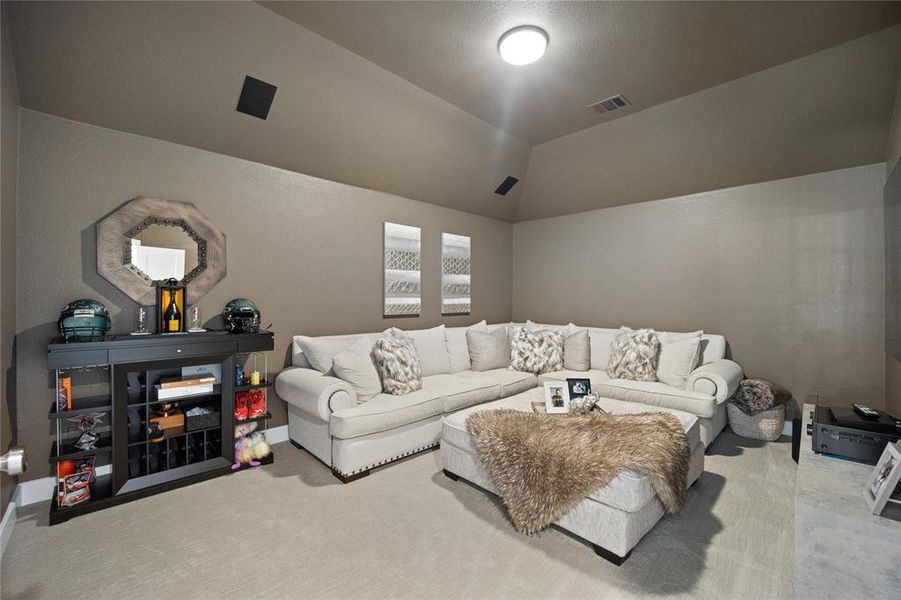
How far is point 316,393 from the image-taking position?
2.90 metres

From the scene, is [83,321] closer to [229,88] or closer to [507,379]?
[229,88]

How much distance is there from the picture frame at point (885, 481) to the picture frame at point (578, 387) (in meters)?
1.44

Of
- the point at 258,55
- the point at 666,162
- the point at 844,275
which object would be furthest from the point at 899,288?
the point at 258,55

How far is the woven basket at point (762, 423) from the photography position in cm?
351

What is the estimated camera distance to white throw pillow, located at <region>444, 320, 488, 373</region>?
432 cm

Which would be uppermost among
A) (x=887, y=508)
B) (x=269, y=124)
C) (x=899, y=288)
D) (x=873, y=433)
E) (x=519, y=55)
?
(x=519, y=55)

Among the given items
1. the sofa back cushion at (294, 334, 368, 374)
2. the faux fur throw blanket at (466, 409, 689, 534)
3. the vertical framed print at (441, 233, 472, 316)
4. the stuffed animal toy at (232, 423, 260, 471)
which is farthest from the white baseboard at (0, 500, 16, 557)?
the vertical framed print at (441, 233, 472, 316)

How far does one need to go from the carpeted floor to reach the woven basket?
92 cm

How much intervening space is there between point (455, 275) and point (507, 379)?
1646 mm

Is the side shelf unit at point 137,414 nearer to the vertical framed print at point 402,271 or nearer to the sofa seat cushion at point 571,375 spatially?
the vertical framed print at point 402,271

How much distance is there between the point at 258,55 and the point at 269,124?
1.86 ft

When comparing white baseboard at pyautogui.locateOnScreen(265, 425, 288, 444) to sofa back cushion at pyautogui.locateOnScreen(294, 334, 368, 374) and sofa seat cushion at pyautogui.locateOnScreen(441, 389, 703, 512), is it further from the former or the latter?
sofa seat cushion at pyautogui.locateOnScreen(441, 389, 703, 512)

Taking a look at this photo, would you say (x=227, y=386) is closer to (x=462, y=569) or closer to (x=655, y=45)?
(x=462, y=569)

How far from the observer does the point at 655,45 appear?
2.71m
